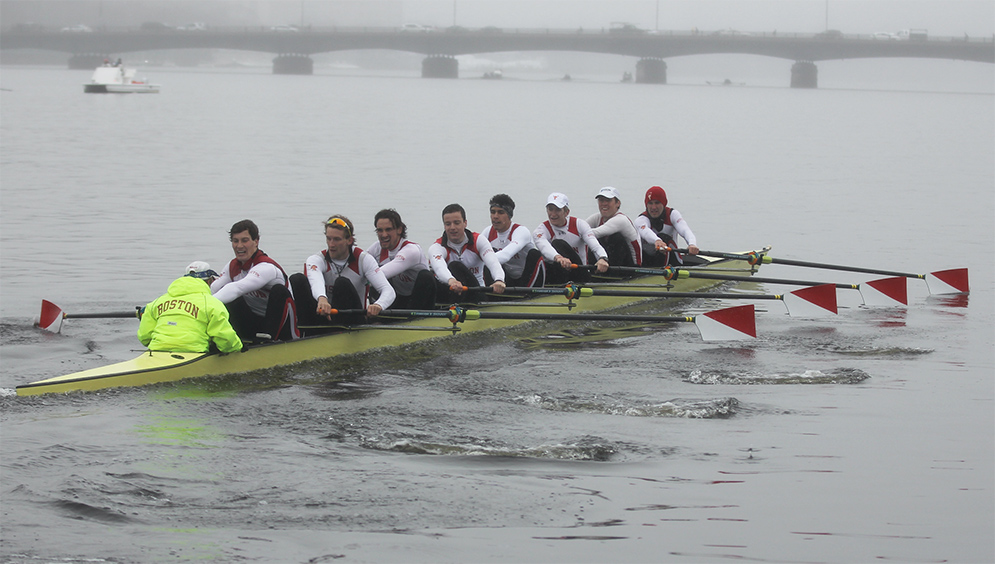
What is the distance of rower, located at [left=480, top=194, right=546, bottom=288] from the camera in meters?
13.8

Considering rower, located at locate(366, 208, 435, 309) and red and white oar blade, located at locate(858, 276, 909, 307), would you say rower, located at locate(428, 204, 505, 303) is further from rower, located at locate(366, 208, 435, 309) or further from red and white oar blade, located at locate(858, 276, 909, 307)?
red and white oar blade, located at locate(858, 276, 909, 307)

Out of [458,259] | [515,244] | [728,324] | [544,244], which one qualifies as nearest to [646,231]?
[544,244]

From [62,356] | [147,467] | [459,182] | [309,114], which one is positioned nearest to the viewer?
[147,467]

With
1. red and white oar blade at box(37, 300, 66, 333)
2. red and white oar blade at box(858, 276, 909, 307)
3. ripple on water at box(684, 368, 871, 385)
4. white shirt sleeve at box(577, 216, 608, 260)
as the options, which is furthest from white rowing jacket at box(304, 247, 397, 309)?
red and white oar blade at box(858, 276, 909, 307)

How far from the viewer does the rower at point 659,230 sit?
16.6 metres

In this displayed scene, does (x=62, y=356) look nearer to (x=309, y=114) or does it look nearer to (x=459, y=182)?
(x=459, y=182)

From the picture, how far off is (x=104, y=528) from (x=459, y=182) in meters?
31.0

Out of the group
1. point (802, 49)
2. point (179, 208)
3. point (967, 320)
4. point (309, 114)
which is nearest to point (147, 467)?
point (967, 320)

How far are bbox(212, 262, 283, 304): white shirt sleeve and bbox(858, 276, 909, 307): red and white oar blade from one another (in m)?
9.40

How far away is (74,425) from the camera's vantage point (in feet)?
29.0

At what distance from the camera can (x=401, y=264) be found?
11953mm

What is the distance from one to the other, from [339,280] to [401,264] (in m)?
1.07

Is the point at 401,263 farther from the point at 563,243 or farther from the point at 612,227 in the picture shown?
the point at 612,227

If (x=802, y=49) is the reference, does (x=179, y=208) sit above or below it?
below
